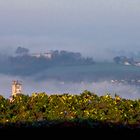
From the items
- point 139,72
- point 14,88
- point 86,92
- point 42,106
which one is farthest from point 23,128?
point 139,72

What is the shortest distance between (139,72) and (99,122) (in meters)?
52.8

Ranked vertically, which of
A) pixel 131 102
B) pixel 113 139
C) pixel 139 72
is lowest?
pixel 113 139

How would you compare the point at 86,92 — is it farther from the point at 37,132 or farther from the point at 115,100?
the point at 37,132

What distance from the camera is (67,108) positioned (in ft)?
71.6

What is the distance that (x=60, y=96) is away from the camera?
23.1m

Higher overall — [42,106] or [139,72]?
[139,72]

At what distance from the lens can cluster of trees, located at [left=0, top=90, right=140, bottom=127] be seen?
21.4 m

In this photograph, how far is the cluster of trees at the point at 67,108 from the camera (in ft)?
70.1

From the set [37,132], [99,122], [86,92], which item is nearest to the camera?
[37,132]

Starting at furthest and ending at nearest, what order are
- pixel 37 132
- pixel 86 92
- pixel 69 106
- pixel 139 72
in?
pixel 139 72 → pixel 86 92 → pixel 69 106 → pixel 37 132

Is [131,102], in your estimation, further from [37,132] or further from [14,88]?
[14,88]

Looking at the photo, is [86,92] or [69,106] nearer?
[69,106]

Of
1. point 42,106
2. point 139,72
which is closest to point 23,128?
point 42,106

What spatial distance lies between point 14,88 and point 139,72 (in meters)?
41.7
